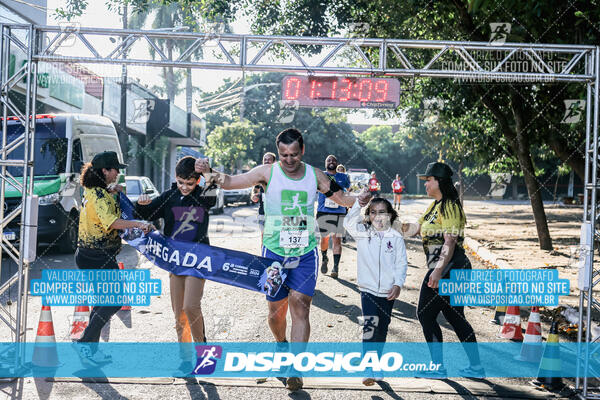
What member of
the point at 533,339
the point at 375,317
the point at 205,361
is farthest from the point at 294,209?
the point at 533,339

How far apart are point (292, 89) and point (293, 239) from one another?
2.35m

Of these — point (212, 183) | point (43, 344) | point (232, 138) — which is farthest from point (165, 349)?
point (232, 138)

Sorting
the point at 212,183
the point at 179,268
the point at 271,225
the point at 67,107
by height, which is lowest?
the point at 179,268

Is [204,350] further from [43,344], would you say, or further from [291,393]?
[43,344]

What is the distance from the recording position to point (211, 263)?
5.53 m

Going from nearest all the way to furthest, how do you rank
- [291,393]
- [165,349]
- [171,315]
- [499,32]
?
[291,393] < [165,349] < [171,315] < [499,32]

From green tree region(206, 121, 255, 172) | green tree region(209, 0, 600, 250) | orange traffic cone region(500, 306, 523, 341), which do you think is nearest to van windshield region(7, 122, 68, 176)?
green tree region(209, 0, 600, 250)

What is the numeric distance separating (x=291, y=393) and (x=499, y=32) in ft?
28.7

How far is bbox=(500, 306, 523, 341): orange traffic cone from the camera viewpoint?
693 centimetres

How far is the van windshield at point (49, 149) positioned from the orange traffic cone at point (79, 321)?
22.4 feet

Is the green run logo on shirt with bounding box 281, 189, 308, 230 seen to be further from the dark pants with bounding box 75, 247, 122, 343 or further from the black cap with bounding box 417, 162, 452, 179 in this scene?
the dark pants with bounding box 75, 247, 122, 343

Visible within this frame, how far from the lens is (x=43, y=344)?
18.5ft

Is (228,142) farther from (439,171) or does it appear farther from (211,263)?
(439,171)

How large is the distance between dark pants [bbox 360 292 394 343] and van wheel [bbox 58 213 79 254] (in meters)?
9.05
